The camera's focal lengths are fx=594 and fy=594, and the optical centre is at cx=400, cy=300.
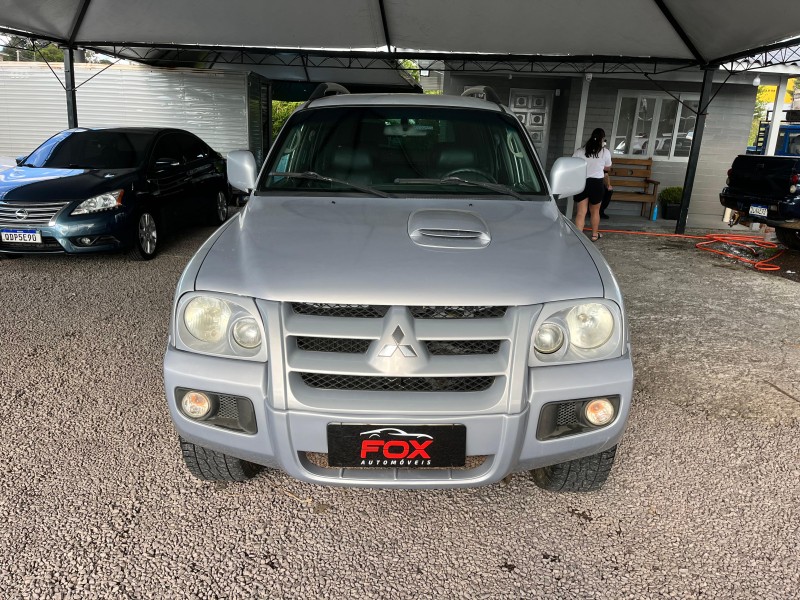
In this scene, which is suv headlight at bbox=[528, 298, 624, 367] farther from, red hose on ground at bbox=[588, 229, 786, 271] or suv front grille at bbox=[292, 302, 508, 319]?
red hose on ground at bbox=[588, 229, 786, 271]

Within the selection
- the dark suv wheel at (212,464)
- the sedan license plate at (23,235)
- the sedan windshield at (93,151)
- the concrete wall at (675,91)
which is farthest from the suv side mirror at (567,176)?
the concrete wall at (675,91)

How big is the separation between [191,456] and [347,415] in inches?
35.3

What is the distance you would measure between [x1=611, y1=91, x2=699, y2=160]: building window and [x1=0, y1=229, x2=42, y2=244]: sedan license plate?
1148 centimetres

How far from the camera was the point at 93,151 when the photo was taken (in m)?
7.36

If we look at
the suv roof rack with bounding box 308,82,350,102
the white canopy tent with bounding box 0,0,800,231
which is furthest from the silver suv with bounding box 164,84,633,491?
the white canopy tent with bounding box 0,0,800,231

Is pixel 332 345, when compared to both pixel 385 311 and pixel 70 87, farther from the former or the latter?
pixel 70 87

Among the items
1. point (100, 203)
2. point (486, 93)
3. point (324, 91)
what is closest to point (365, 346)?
point (324, 91)

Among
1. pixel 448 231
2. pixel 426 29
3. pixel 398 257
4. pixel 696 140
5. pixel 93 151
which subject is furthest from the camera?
pixel 696 140

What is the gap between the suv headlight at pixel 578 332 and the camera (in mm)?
2133

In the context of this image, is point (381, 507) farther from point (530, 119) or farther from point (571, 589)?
point (530, 119)

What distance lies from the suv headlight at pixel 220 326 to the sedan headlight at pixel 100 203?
16.0 feet

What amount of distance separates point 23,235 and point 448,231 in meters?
5.54

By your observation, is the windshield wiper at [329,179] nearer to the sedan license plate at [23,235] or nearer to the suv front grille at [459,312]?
the suv front grille at [459,312]

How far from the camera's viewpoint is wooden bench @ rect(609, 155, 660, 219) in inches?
513
